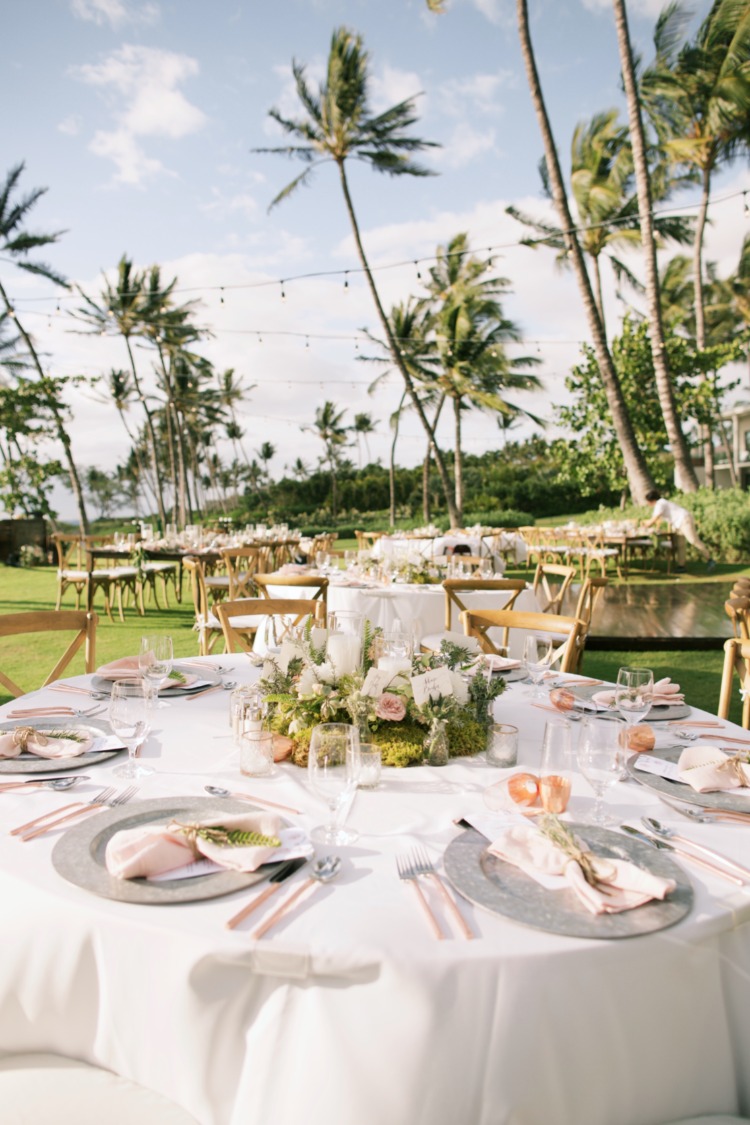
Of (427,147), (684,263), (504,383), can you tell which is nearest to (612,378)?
(427,147)

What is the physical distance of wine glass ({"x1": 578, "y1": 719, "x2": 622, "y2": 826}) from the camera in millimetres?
1320

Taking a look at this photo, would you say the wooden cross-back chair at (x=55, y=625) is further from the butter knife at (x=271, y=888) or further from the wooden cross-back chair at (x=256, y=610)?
the butter knife at (x=271, y=888)

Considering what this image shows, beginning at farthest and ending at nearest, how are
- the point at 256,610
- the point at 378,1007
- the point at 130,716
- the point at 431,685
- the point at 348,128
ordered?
the point at 348,128 < the point at 256,610 < the point at 431,685 < the point at 130,716 < the point at 378,1007

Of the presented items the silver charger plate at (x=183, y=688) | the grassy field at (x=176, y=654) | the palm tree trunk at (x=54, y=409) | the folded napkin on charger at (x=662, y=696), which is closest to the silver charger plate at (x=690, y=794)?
the folded napkin on charger at (x=662, y=696)

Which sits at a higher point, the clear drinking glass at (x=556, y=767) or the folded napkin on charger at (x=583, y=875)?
the clear drinking glass at (x=556, y=767)

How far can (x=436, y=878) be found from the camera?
1169 millimetres

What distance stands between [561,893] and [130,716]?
3.03 ft

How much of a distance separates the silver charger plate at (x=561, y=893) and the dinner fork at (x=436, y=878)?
Result: 0.07 feet

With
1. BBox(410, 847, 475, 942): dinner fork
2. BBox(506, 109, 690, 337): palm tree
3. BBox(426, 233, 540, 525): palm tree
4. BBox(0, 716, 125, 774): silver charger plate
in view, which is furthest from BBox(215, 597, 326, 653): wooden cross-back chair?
BBox(426, 233, 540, 525): palm tree

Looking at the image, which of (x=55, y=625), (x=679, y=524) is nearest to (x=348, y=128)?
(x=679, y=524)

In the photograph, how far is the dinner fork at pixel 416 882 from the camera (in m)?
1.01

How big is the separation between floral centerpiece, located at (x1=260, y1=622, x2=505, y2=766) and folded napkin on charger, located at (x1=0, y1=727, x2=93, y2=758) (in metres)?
0.48

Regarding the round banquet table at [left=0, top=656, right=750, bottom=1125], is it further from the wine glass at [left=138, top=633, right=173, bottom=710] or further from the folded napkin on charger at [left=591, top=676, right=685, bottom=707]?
the folded napkin on charger at [left=591, top=676, right=685, bottom=707]

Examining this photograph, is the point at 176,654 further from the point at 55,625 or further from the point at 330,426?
the point at 330,426
